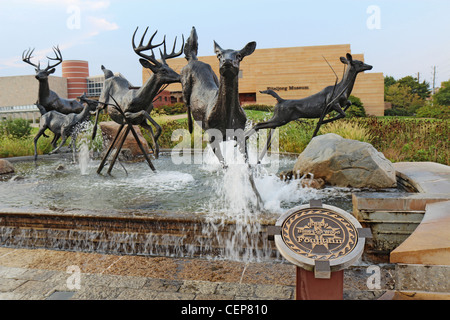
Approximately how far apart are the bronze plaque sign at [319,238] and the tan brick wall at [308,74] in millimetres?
33533

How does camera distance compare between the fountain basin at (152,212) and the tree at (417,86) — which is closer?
the fountain basin at (152,212)

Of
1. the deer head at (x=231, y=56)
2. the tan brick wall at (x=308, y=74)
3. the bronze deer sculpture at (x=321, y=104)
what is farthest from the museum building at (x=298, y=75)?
the deer head at (x=231, y=56)

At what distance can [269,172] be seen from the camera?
727 centimetres

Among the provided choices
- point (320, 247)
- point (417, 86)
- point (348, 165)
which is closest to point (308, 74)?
point (417, 86)

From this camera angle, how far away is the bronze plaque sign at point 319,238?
2105mm

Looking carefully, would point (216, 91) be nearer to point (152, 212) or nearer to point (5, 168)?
point (152, 212)

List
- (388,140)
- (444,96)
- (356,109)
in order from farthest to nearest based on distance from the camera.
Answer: (444,96) → (356,109) → (388,140)

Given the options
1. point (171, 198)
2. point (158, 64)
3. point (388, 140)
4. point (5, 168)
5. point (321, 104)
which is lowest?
point (171, 198)

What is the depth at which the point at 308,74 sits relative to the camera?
35062 mm

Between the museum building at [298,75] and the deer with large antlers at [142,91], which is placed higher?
the museum building at [298,75]

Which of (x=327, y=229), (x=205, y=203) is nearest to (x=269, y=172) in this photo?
(x=205, y=203)

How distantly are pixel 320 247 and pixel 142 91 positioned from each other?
4794 mm

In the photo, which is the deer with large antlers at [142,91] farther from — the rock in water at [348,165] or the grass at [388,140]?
the grass at [388,140]
